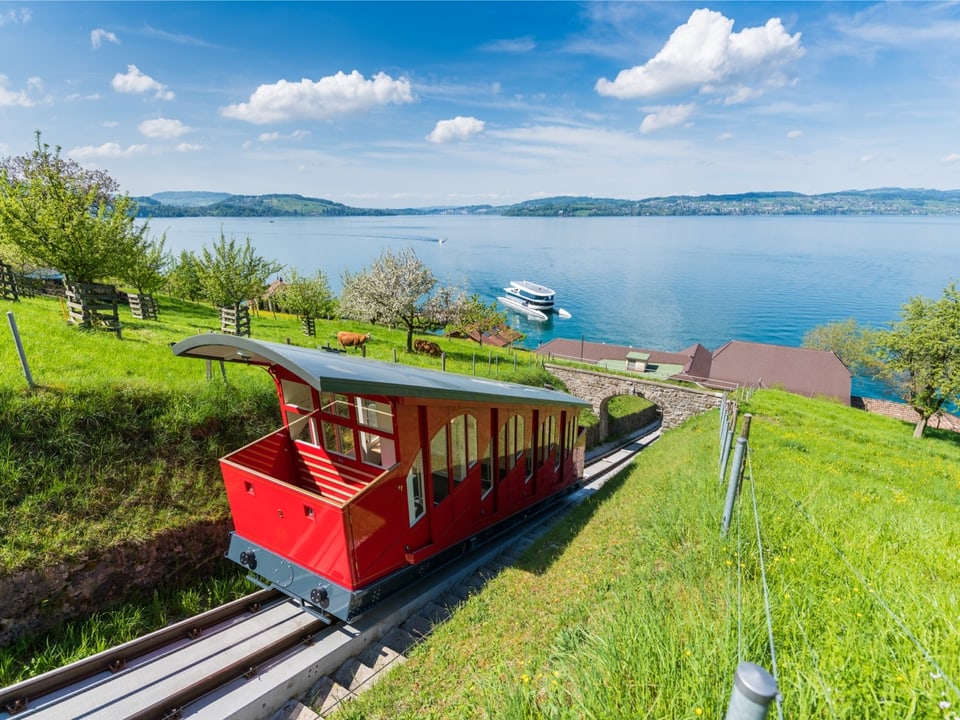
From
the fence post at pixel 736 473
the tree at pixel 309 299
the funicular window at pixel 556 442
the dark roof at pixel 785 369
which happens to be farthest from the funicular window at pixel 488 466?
the dark roof at pixel 785 369

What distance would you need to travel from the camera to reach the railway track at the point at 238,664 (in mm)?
5297

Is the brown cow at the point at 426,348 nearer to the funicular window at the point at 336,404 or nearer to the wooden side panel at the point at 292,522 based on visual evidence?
the funicular window at the point at 336,404

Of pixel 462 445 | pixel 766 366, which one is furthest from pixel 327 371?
pixel 766 366

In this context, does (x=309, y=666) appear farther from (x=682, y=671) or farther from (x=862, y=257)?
(x=862, y=257)

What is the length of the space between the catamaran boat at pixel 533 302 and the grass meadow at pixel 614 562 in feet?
242

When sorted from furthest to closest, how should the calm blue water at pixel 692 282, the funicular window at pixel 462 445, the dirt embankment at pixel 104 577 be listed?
the calm blue water at pixel 692 282, the funicular window at pixel 462 445, the dirt embankment at pixel 104 577

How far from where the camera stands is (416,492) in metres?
7.12

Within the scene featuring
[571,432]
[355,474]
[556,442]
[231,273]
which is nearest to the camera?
[355,474]

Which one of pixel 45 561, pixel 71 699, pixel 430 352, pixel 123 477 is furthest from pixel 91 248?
pixel 430 352

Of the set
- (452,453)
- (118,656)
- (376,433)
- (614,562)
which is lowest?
(118,656)

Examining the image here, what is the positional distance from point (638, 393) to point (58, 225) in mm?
25738

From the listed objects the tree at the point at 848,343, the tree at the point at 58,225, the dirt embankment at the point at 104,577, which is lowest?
the tree at the point at 848,343

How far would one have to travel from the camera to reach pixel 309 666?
610 cm

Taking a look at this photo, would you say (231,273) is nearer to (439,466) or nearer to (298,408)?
(298,408)
